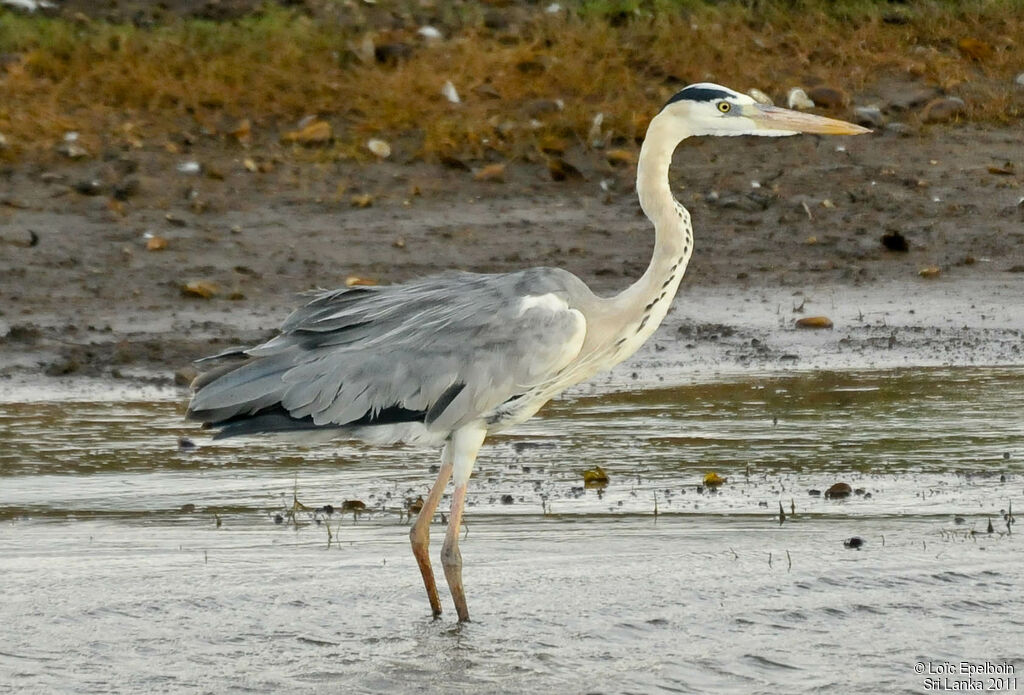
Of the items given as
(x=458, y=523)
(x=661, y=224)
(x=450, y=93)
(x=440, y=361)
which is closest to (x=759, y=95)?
(x=450, y=93)

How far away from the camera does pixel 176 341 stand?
8.99 m

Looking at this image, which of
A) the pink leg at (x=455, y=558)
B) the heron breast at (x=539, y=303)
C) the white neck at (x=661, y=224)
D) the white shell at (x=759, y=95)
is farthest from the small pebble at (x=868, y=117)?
the pink leg at (x=455, y=558)

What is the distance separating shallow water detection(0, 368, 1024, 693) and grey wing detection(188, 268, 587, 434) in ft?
1.86

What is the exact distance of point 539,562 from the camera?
5.87m

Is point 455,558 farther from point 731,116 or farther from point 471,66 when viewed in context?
point 471,66

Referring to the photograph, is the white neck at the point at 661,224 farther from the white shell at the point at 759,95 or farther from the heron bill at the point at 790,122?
the white shell at the point at 759,95

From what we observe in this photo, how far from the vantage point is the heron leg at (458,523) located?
18.6 ft

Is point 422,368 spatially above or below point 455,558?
above

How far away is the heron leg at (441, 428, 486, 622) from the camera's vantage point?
18.6 ft

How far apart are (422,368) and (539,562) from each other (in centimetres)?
79

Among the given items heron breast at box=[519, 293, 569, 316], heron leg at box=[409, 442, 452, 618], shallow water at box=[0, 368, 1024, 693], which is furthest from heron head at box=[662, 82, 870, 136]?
heron leg at box=[409, 442, 452, 618]

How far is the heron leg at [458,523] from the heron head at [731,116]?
1.41 m

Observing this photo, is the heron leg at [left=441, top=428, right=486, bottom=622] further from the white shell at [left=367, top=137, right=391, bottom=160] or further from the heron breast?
the white shell at [left=367, top=137, right=391, bottom=160]

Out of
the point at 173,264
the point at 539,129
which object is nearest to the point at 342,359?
the point at 173,264
